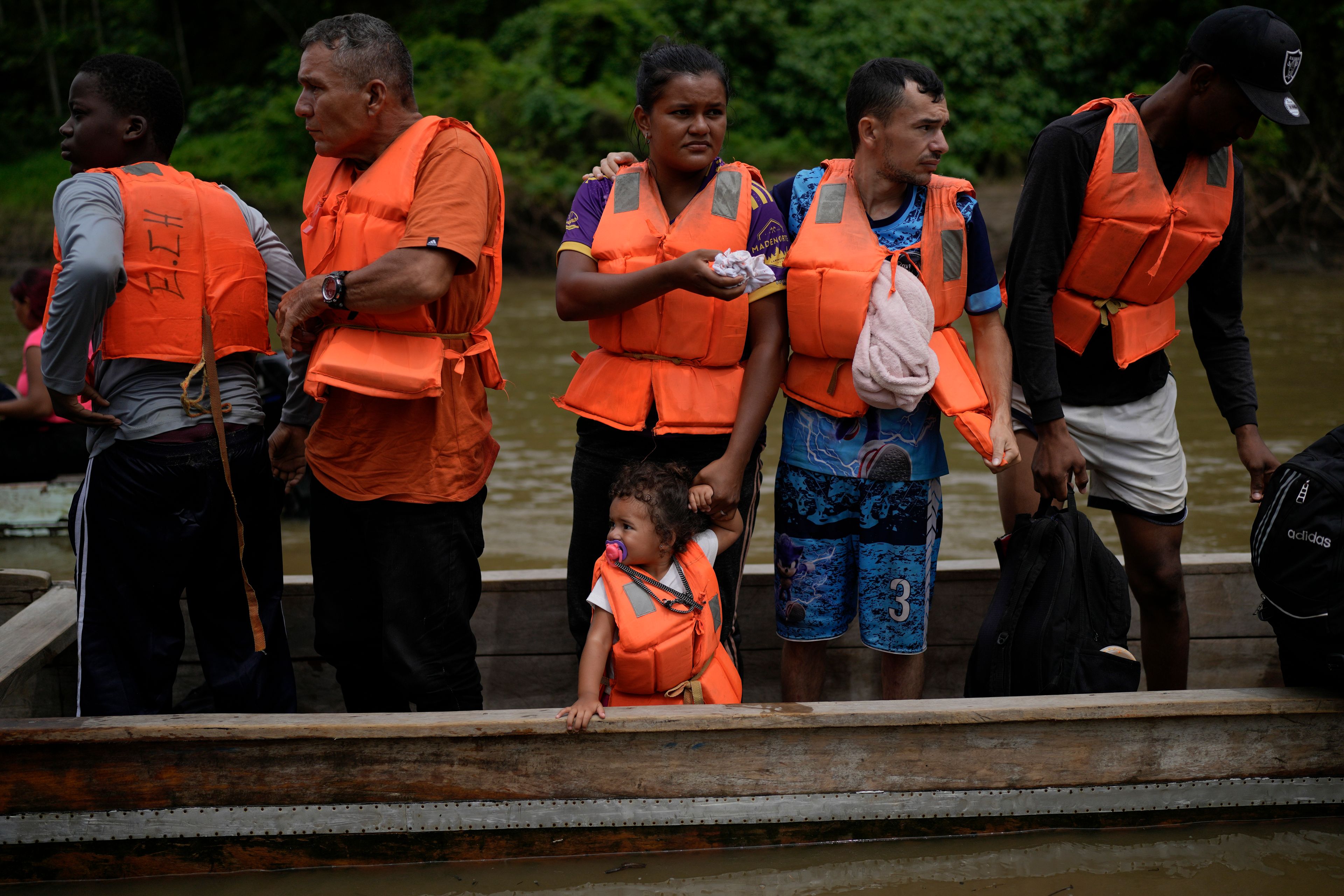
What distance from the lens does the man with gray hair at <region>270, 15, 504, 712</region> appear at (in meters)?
2.63

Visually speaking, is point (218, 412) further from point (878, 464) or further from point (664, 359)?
point (878, 464)

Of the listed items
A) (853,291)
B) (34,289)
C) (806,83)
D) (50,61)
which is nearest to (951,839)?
(853,291)

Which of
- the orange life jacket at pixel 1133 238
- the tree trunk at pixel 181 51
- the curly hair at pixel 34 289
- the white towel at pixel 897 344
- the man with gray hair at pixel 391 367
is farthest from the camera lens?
the tree trunk at pixel 181 51

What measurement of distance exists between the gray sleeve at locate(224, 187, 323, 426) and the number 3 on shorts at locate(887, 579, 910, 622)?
1.58m

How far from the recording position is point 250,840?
2729mm

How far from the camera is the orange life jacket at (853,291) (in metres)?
2.79

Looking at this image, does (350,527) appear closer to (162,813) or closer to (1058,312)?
(162,813)

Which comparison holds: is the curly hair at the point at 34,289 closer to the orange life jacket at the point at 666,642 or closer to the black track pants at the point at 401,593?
the black track pants at the point at 401,593

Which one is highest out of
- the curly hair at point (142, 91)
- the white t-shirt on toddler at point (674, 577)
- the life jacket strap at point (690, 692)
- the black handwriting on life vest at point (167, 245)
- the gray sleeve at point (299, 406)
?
the curly hair at point (142, 91)

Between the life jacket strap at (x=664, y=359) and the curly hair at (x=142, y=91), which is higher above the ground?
the curly hair at (x=142, y=91)

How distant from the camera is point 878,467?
288 cm

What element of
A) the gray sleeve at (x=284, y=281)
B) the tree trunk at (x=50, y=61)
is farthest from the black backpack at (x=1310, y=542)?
the tree trunk at (x=50, y=61)

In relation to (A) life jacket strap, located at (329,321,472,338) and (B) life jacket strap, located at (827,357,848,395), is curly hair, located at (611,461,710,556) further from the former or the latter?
(A) life jacket strap, located at (329,321,472,338)

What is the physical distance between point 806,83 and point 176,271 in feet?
58.6
